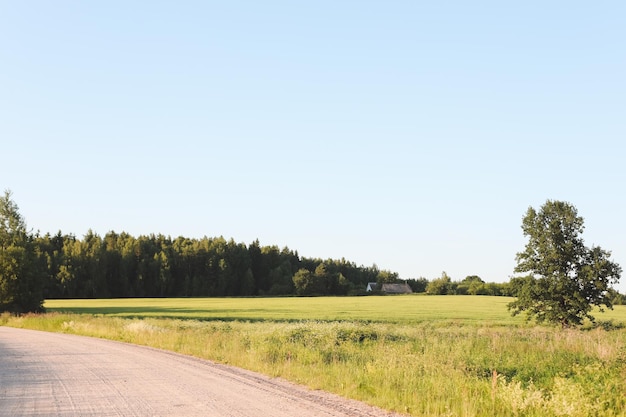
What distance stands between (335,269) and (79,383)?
14829 centimetres

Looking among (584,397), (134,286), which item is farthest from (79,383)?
(134,286)

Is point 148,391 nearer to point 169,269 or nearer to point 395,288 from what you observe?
point 169,269

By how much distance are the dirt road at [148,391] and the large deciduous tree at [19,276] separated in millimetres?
35826

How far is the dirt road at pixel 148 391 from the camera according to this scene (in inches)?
415

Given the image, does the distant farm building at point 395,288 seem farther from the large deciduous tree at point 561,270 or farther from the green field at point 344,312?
the large deciduous tree at point 561,270

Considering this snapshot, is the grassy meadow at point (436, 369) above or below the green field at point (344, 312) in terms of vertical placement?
above

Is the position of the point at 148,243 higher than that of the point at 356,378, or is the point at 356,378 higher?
the point at 148,243

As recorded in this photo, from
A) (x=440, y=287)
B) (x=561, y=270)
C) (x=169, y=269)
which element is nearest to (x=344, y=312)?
(x=561, y=270)

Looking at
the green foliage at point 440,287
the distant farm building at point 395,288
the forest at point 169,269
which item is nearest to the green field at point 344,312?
the forest at point 169,269

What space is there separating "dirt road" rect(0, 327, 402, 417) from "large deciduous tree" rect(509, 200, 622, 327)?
2477cm

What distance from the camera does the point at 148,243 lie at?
141500 mm

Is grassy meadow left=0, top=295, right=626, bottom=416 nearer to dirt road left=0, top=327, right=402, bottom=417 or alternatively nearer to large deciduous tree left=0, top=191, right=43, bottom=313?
dirt road left=0, top=327, right=402, bottom=417

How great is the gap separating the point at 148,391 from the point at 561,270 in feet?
98.3

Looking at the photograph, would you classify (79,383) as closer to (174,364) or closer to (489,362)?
(174,364)
